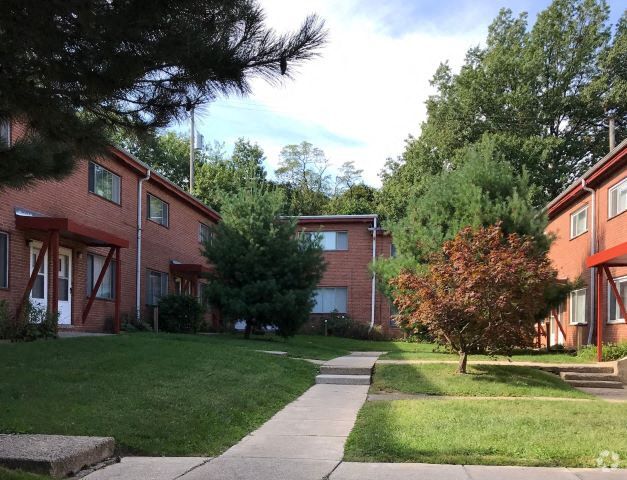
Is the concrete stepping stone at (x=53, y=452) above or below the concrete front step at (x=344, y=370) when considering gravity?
above

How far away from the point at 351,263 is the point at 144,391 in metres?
22.6

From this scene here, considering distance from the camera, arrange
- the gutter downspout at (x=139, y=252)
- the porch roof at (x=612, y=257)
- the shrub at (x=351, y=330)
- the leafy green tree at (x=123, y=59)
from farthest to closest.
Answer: the shrub at (x=351, y=330)
the gutter downspout at (x=139, y=252)
the porch roof at (x=612, y=257)
the leafy green tree at (x=123, y=59)

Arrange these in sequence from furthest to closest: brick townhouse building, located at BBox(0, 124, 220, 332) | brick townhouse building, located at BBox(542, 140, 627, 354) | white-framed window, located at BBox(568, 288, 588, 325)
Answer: white-framed window, located at BBox(568, 288, 588, 325)
brick townhouse building, located at BBox(542, 140, 627, 354)
brick townhouse building, located at BBox(0, 124, 220, 332)

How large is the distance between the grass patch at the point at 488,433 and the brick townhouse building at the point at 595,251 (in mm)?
6023

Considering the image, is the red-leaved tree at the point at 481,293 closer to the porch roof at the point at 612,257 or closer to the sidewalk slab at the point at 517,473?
the porch roof at the point at 612,257

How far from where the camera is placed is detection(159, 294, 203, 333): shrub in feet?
69.1

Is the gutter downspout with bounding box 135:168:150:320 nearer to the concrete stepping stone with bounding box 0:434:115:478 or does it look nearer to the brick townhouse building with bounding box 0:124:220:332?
the brick townhouse building with bounding box 0:124:220:332

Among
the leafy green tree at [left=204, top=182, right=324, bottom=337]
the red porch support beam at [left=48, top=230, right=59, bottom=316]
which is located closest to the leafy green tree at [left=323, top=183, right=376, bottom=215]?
the leafy green tree at [left=204, top=182, right=324, bottom=337]

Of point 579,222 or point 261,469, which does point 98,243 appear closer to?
point 261,469

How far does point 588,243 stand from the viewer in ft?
65.6

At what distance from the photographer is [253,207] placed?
19891 millimetres

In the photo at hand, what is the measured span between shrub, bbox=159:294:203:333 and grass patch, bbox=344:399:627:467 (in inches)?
503

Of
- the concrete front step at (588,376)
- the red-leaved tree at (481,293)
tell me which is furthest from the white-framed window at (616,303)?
the red-leaved tree at (481,293)

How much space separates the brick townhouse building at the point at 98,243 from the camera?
45.8 ft
